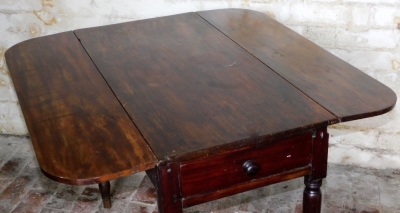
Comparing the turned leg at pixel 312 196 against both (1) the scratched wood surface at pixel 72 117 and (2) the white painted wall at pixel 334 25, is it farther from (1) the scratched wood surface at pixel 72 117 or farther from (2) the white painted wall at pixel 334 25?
(2) the white painted wall at pixel 334 25

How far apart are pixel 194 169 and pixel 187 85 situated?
430 millimetres

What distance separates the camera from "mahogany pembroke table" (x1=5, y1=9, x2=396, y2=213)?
1770 mm

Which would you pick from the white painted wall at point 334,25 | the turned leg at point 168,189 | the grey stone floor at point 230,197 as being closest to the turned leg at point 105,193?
the grey stone floor at point 230,197

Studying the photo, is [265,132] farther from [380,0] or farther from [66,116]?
[380,0]

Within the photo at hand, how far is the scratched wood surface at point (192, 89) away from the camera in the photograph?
5.97 ft

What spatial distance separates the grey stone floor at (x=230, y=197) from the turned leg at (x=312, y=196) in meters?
0.89

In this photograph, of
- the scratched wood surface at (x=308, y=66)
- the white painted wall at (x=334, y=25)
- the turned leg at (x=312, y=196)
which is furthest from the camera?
the white painted wall at (x=334, y=25)

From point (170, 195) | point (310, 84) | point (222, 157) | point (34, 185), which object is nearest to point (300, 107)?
point (310, 84)

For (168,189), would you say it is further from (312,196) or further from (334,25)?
(334,25)

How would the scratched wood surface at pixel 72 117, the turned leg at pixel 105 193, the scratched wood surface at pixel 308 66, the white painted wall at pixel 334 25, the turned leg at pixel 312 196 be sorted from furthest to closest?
the white painted wall at pixel 334 25
the turned leg at pixel 105 193
the turned leg at pixel 312 196
the scratched wood surface at pixel 308 66
the scratched wood surface at pixel 72 117

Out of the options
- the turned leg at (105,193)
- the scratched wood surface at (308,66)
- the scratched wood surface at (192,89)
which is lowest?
the turned leg at (105,193)

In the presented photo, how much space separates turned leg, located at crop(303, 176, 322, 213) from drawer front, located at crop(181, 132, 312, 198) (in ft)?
0.40

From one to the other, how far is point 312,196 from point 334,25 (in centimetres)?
127

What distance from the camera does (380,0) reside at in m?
2.93
